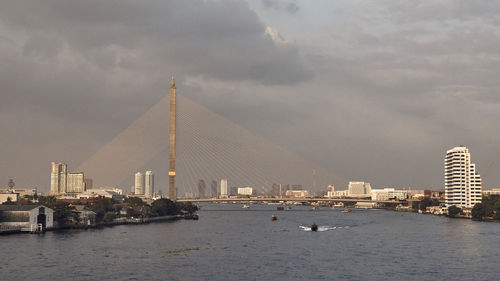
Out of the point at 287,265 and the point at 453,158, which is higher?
the point at 453,158

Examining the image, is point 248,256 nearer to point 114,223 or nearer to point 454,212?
point 114,223

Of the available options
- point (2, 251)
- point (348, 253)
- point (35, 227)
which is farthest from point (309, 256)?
point (35, 227)

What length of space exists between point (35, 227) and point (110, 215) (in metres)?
22.0

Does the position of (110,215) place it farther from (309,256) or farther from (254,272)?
(254,272)

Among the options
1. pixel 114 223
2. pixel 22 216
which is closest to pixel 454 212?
pixel 114 223

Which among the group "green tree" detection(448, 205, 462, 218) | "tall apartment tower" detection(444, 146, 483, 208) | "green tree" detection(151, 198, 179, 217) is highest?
"tall apartment tower" detection(444, 146, 483, 208)

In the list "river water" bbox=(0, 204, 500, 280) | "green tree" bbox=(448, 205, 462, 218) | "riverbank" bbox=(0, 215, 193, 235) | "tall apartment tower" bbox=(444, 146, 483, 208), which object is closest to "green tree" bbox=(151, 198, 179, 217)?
"riverbank" bbox=(0, 215, 193, 235)

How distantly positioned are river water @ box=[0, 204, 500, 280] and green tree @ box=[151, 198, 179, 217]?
4356 centimetres

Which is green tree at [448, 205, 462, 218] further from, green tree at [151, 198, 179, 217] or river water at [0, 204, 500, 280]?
green tree at [151, 198, 179, 217]

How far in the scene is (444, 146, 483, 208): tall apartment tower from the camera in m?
151

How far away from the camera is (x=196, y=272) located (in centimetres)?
4300

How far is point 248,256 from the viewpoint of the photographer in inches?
2084

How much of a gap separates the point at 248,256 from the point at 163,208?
238 ft

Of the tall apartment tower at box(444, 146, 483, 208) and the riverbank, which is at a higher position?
the tall apartment tower at box(444, 146, 483, 208)
